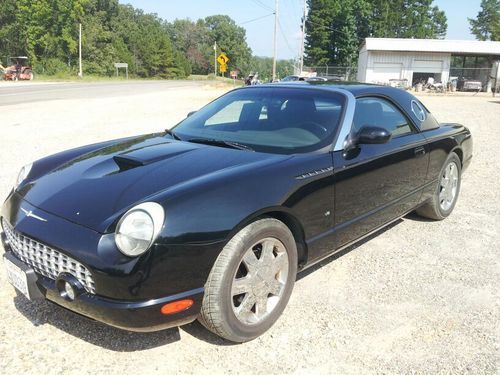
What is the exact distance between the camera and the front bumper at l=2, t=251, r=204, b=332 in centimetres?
221

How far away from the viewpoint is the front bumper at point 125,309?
2213 millimetres

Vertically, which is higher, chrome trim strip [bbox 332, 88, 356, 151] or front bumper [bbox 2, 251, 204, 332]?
chrome trim strip [bbox 332, 88, 356, 151]

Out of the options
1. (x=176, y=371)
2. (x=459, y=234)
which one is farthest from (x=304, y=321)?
(x=459, y=234)

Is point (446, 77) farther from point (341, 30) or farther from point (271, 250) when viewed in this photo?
point (271, 250)

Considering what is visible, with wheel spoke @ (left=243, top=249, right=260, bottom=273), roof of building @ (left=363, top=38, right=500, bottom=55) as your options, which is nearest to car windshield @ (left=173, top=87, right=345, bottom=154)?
wheel spoke @ (left=243, top=249, right=260, bottom=273)

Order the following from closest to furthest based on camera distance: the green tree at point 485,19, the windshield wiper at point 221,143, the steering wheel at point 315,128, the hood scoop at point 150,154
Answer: the hood scoop at point 150,154, the windshield wiper at point 221,143, the steering wheel at point 315,128, the green tree at point 485,19

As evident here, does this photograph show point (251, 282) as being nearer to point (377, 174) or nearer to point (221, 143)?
point (221, 143)

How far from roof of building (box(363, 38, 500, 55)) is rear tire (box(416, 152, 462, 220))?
37543 mm

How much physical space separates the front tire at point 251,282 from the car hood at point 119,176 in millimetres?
461

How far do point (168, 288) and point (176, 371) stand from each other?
506mm

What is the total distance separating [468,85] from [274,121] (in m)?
38.0

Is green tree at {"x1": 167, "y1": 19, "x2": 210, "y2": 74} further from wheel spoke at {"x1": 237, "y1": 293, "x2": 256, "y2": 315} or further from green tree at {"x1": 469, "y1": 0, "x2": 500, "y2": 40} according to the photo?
wheel spoke at {"x1": 237, "y1": 293, "x2": 256, "y2": 315}

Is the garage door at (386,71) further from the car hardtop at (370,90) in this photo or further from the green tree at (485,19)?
the green tree at (485,19)

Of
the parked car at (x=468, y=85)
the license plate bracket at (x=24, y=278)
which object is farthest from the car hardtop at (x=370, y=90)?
the parked car at (x=468, y=85)
